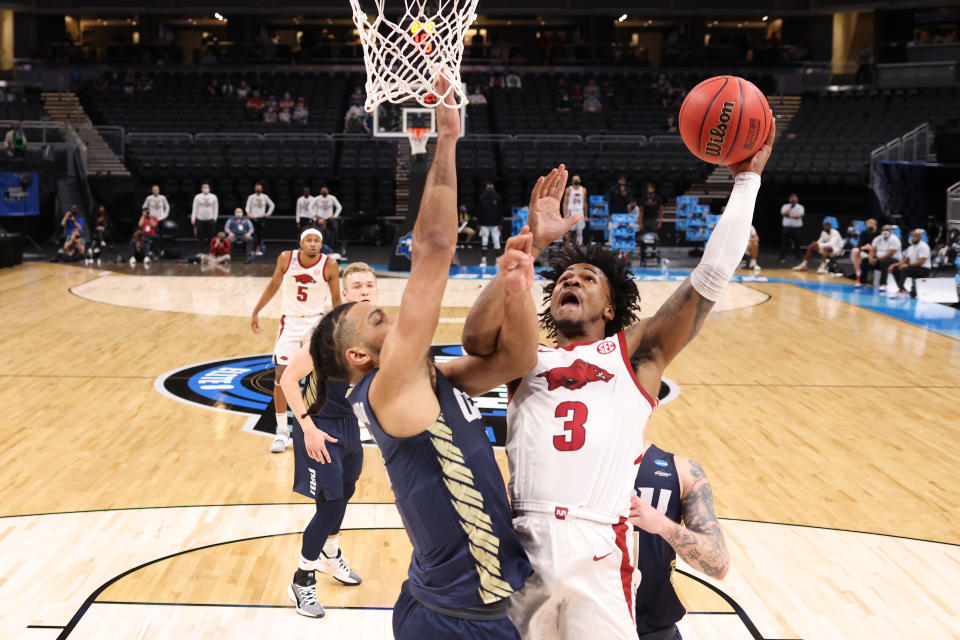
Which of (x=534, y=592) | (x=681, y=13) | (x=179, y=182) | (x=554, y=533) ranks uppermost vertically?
(x=681, y=13)

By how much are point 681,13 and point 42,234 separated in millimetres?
20992

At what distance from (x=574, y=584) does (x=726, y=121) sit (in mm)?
1546

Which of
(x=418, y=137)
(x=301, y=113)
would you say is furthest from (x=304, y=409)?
(x=301, y=113)

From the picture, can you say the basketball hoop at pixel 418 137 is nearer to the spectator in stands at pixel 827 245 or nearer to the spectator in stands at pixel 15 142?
the spectator in stands at pixel 827 245

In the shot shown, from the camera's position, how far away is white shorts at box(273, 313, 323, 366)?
6984 millimetres

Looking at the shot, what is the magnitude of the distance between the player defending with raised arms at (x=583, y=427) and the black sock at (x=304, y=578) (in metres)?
2.07

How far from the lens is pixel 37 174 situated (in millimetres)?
21359

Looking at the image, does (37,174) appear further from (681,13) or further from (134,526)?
(681,13)

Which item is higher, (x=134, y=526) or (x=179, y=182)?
(x=179, y=182)

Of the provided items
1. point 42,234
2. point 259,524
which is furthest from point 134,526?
point 42,234

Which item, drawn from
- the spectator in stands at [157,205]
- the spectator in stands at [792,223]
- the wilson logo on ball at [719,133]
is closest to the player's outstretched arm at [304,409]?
the wilson logo on ball at [719,133]

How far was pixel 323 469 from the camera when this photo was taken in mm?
4531

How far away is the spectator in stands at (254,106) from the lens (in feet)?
85.7

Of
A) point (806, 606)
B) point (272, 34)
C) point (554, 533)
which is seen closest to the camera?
point (554, 533)
